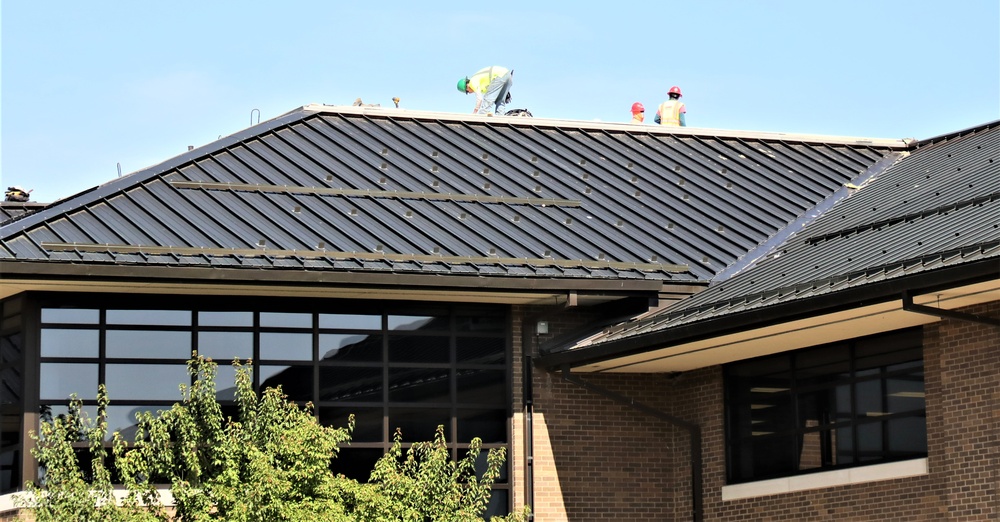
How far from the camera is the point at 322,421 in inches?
779

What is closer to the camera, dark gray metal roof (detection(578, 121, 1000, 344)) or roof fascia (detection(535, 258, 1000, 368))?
roof fascia (detection(535, 258, 1000, 368))

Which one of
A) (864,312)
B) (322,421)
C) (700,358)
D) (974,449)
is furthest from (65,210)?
(974,449)

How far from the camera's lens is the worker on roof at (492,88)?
29.8 meters

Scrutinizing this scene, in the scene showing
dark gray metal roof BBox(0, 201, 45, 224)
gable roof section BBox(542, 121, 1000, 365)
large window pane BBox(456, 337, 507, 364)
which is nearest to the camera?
gable roof section BBox(542, 121, 1000, 365)

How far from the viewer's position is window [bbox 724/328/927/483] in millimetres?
18234

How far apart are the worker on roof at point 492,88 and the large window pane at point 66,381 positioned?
39.7ft

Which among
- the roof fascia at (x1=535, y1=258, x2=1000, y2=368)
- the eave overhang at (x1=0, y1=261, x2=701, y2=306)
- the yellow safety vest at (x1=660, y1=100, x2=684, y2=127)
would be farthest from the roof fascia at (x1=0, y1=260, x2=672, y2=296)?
the yellow safety vest at (x1=660, y1=100, x2=684, y2=127)

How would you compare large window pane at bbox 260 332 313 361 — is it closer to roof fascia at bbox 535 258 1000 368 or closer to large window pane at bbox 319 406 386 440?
large window pane at bbox 319 406 386 440

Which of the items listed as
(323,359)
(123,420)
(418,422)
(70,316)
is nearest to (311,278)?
(323,359)

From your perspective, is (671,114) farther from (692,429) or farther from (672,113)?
(692,429)

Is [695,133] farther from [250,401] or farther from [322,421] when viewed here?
[250,401]

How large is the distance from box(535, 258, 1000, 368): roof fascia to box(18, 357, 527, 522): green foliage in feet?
11.3

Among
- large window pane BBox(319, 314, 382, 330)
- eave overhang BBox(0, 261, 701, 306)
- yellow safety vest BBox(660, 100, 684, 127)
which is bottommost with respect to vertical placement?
large window pane BBox(319, 314, 382, 330)

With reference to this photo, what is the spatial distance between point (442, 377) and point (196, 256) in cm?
363
